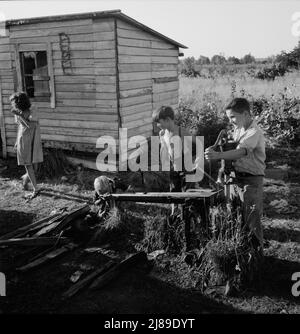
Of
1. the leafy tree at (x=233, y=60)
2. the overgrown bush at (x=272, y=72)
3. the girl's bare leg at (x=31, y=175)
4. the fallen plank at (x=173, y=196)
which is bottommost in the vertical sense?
the girl's bare leg at (x=31, y=175)

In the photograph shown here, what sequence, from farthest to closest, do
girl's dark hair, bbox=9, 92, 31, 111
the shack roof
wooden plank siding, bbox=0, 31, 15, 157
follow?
wooden plank siding, bbox=0, 31, 15, 157 < the shack roof < girl's dark hair, bbox=9, 92, 31, 111

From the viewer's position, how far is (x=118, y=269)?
14.9ft

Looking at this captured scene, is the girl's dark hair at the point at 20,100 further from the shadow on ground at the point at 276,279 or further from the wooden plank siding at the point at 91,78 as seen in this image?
the shadow on ground at the point at 276,279

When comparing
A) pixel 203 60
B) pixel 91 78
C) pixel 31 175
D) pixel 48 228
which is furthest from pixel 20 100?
pixel 203 60

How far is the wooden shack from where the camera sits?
8.48 m

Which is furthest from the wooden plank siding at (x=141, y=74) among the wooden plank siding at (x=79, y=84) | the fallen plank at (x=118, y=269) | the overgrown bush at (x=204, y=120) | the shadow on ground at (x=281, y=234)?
the fallen plank at (x=118, y=269)

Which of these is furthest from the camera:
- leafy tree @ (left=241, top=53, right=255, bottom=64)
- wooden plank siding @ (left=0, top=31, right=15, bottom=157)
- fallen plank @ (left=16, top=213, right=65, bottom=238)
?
leafy tree @ (left=241, top=53, right=255, bottom=64)

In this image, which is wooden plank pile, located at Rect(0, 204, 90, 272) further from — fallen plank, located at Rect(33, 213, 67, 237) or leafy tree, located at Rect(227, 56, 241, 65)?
Answer: leafy tree, located at Rect(227, 56, 241, 65)

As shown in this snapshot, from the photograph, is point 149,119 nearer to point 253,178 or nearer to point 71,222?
point 71,222

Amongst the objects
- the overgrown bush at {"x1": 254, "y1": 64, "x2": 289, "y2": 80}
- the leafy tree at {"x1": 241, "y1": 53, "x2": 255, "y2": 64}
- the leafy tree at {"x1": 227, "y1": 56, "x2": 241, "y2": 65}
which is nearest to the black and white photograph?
the overgrown bush at {"x1": 254, "y1": 64, "x2": 289, "y2": 80}

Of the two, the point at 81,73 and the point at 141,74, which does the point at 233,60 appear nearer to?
the point at 141,74

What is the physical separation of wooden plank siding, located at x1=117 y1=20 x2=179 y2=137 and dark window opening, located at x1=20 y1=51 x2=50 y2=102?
6.23 ft

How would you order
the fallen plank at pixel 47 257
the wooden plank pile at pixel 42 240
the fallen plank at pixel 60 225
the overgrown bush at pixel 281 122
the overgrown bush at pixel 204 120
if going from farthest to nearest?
1. the overgrown bush at pixel 204 120
2. the overgrown bush at pixel 281 122
3. the fallen plank at pixel 60 225
4. the wooden plank pile at pixel 42 240
5. the fallen plank at pixel 47 257

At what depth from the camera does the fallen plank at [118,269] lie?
14.0ft
